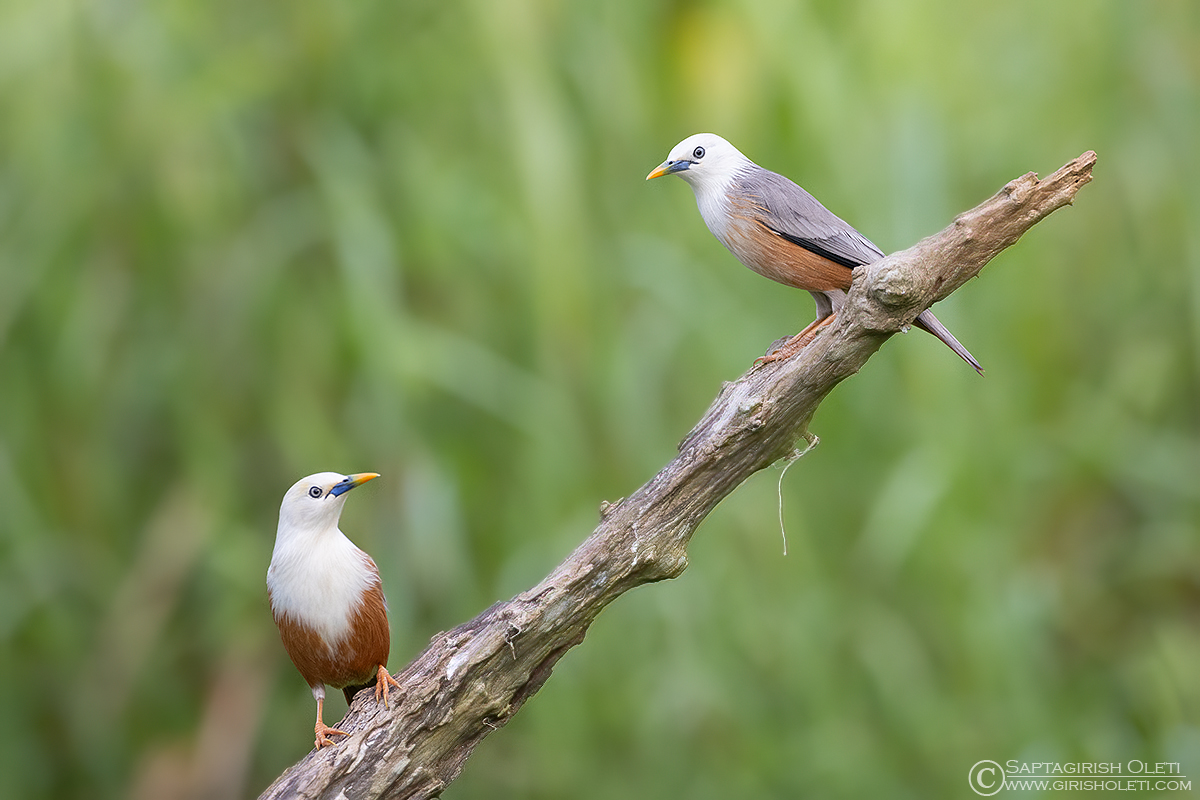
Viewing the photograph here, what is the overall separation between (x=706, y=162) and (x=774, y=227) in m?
0.24

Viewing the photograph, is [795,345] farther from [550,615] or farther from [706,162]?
[550,615]

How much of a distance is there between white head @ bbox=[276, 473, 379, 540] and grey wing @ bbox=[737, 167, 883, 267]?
974 mm

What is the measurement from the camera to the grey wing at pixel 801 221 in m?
2.53

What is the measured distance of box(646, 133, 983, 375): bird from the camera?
2492 mm

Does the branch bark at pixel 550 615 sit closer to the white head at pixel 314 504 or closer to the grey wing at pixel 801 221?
the grey wing at pixel 801 221

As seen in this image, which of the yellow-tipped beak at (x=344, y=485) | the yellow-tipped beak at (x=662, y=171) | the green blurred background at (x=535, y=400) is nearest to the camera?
the yellow-tipped beak at (x=344, y=485)

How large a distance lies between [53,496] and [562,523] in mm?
2185

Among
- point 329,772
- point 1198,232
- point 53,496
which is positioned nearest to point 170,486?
point 53,496

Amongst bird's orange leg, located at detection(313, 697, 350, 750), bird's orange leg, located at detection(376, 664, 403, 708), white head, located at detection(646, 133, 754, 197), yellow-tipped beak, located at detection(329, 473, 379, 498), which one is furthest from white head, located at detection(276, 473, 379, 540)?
white head, located at detection(646, 133, 754, 197)

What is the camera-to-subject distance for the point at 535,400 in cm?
514

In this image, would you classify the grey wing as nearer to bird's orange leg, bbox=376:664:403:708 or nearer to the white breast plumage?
the white breast plumage

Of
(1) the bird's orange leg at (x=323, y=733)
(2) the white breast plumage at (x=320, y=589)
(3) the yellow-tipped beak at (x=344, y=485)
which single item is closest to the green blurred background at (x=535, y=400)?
(1) the bird's orange leg at (x=323, y=733)

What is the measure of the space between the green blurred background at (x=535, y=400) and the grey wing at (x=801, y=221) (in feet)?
7.69

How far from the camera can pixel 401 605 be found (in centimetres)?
498
